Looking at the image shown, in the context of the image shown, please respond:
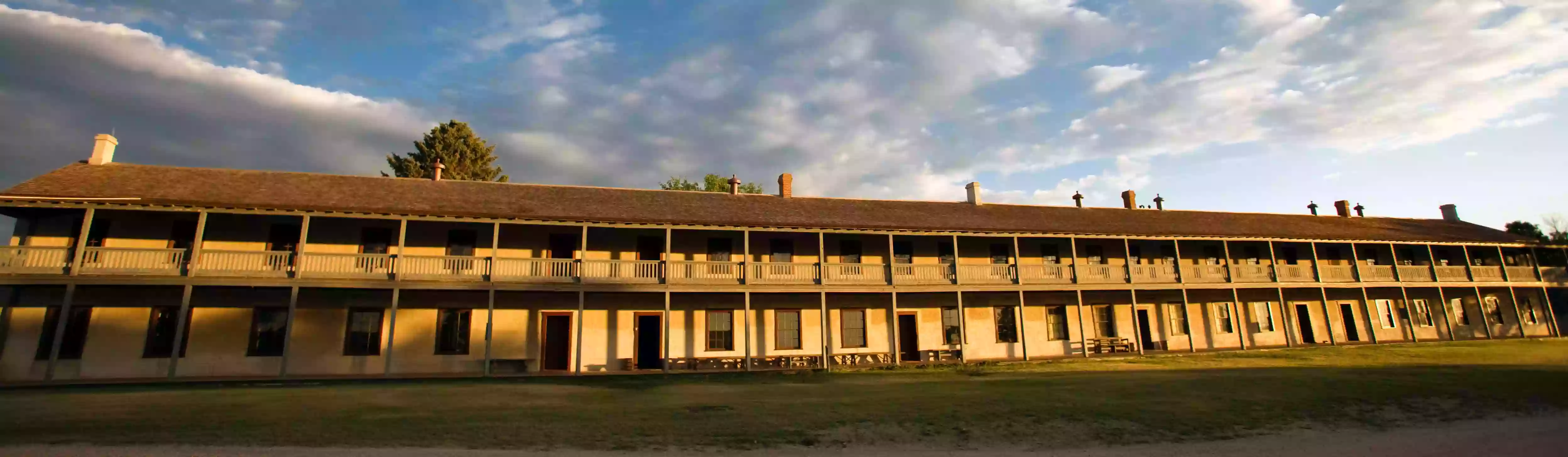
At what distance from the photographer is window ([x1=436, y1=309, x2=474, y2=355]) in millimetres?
19469

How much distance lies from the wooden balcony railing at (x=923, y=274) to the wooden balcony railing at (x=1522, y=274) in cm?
2572

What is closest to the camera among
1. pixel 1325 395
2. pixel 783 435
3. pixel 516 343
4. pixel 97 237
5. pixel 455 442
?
pixel 455 442

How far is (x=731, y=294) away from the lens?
21.9m

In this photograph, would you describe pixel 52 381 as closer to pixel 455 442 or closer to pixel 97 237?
pixel 97 237

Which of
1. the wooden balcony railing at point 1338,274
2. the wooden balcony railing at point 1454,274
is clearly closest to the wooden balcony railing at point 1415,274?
the wooden balcony railing at point 1454,274

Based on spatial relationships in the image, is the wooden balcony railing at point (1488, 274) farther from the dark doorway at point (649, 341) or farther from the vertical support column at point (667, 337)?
the dark doorway at point (649, 341)

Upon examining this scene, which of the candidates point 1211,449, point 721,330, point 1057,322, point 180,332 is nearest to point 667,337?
point 721,330

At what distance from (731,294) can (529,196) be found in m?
7.07

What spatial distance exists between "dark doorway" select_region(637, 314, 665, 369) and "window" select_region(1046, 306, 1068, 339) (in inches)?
532

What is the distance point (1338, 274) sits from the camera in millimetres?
26938

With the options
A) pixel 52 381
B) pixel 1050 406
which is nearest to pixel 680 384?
pixel 1050 406

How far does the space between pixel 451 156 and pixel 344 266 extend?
112ft

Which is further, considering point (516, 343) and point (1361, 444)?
point (516, 343)

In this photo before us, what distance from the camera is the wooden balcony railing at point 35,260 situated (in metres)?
15.9
